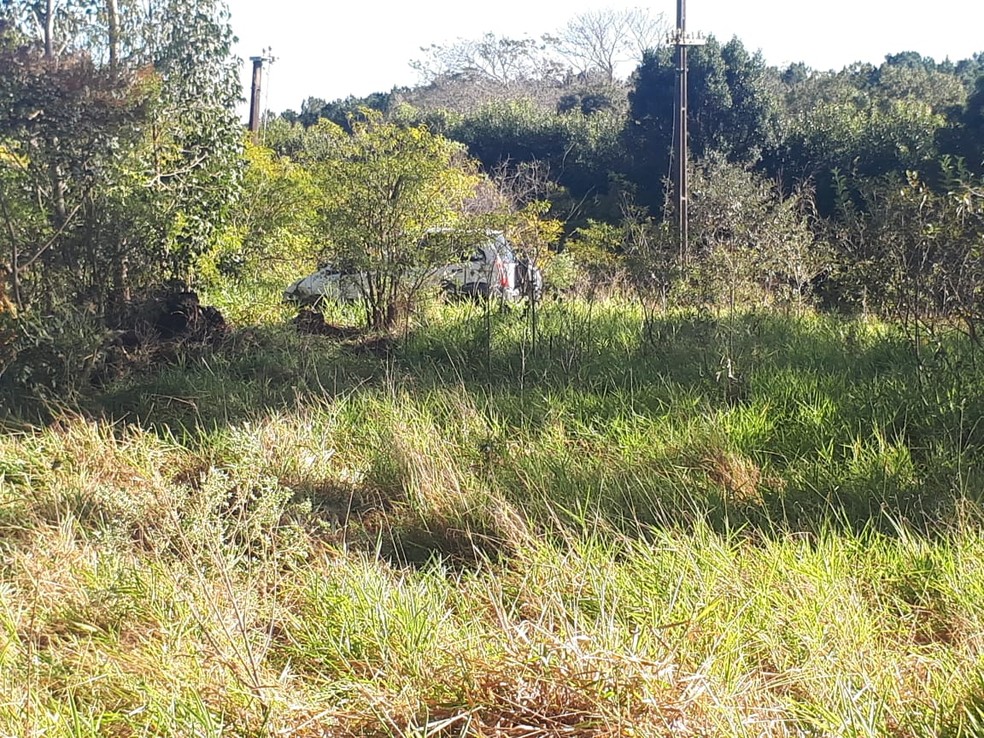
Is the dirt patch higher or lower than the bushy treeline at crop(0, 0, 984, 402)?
lower

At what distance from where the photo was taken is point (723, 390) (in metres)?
5.55

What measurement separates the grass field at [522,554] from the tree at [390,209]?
2.34 metres

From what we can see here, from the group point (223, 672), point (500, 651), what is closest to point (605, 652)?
point (500, 651)

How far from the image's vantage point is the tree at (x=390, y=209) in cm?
846

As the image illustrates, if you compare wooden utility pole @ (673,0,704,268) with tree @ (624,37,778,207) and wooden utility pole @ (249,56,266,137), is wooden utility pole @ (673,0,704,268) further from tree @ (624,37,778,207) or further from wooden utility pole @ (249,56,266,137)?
wooden utility pole @ (249,56,266,137)

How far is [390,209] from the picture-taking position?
28.1ft

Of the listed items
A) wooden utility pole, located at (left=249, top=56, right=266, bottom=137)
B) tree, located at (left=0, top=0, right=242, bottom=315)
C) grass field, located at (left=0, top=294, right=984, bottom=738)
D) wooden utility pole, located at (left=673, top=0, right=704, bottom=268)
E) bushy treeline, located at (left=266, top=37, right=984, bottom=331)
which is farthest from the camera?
wooden utility pole, located at (left=249, top=56, right=266, bottom=137)

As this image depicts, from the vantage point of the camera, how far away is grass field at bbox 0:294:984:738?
→ 2.51 meters

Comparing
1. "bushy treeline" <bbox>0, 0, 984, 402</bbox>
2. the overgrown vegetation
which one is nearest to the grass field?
the overgrown vegetation

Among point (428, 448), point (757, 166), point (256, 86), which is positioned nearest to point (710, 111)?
point (757, 166)

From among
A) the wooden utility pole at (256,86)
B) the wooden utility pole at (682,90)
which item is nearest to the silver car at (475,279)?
the wooden utility pole at (682,90)

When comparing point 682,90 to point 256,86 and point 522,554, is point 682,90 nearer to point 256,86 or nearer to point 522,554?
point 256,86

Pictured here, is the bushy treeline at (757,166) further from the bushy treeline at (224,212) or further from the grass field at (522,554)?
the grass field at (522,554)

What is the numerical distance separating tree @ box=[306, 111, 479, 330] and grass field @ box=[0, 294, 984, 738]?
2336mm
